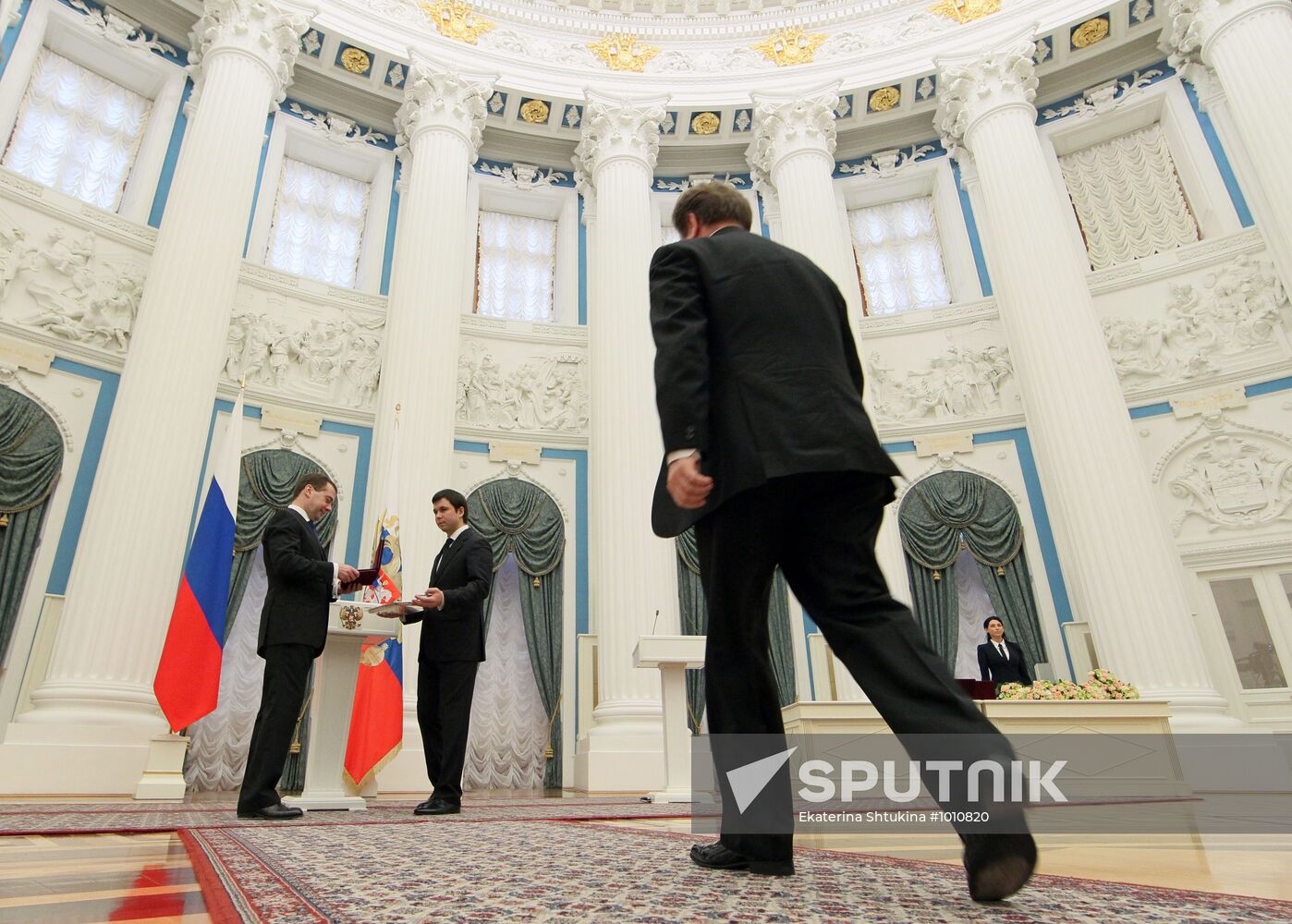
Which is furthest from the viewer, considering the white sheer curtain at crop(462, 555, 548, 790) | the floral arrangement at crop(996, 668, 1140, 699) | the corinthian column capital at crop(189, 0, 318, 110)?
the corinthian column capital at crop(189, 0, 318, 110)

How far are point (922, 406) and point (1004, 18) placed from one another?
529 centimetres

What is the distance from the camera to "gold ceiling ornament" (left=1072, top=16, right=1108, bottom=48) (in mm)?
10031

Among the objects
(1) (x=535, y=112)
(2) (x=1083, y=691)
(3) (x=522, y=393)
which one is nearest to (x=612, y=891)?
(2) (x=1083, y=691)

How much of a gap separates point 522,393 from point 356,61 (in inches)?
183

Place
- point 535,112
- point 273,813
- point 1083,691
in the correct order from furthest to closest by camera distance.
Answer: point 535,112 < point 1083,691 < point 273,813

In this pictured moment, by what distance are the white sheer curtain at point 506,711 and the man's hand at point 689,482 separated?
7520 mm

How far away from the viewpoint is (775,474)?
1.42m

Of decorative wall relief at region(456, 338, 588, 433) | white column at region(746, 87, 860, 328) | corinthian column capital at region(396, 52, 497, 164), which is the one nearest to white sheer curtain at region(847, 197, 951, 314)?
white column at region(746, 87, 860, 328)

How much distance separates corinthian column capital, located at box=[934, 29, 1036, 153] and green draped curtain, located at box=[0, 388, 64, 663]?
1080 cm

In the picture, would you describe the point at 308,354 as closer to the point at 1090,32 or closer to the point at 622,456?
the point at 622,456

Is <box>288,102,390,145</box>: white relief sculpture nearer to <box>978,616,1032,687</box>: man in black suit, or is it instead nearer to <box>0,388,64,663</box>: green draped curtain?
<box>0,388,64,663</box>: green draped curtain

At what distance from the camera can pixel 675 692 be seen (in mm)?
5043

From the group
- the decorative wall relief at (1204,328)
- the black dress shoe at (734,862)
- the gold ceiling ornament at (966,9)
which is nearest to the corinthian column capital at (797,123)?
the gold ceiling ornament at (966,9)

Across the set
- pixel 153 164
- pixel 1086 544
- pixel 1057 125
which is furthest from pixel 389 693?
pixel 1057 125
